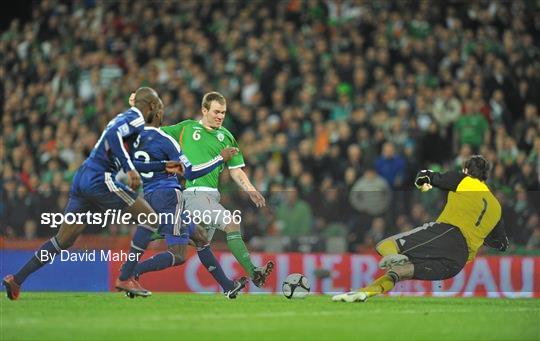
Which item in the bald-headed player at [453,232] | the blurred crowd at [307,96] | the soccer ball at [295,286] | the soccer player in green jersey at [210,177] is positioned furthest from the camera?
the blurred crowd at [307,96]

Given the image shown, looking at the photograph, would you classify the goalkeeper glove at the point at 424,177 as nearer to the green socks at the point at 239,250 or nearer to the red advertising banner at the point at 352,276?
the green socks at the point at 239,250

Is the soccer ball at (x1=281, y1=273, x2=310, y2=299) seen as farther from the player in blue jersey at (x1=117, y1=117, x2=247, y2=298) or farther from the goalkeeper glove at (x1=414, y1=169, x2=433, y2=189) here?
the goalkeeper glove at (x1=414, y1=169, x2=433, y2=189)

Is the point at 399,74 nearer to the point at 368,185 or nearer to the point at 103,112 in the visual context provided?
the point at 368,185

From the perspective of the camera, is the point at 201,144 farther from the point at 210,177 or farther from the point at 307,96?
the point at 307,96

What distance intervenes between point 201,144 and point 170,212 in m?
0.96

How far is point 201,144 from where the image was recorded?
509 inches

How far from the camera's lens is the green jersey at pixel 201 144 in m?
Answer: 12.9

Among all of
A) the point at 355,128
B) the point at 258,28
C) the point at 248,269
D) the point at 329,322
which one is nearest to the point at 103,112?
the point at 258,28

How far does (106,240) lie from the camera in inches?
595

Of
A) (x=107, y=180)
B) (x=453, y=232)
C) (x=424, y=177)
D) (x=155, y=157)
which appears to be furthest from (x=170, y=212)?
(x=453, y=232)

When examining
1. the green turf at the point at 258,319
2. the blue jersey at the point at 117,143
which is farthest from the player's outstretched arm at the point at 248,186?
the blue jersey at the point at 117,143

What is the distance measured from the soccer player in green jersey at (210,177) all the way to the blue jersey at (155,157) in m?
0.36

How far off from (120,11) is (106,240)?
9915mm

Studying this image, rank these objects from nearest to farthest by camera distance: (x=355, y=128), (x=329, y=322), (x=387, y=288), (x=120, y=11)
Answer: (x=329, y=322)
(x=387, y=288)
(x=355, y=128)
(x=120, y=11)
